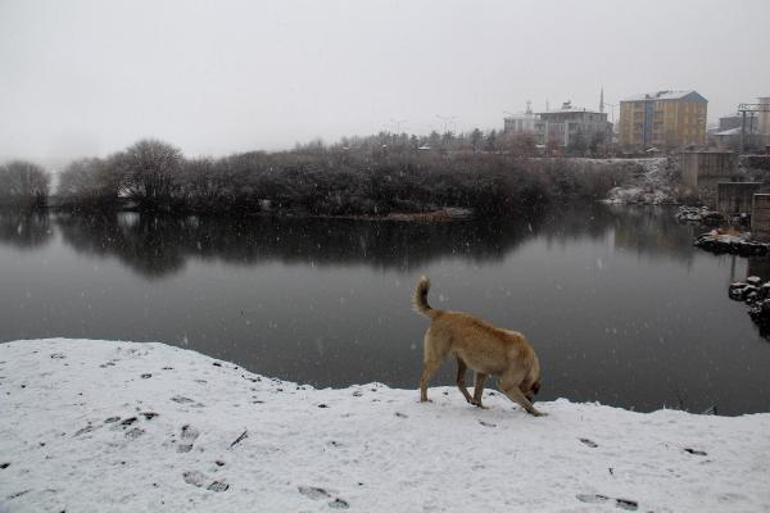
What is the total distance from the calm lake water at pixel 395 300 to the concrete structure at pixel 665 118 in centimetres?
7940

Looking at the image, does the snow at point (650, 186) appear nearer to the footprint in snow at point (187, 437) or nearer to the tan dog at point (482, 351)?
the tan dog at point (482, 351)

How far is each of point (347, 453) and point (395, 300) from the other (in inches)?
674

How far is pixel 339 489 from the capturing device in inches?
225

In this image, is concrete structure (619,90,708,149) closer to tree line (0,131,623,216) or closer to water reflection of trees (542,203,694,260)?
water reflection of trees (542,203,694,260)

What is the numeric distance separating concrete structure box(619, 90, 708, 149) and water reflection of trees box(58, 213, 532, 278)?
78.2 metres

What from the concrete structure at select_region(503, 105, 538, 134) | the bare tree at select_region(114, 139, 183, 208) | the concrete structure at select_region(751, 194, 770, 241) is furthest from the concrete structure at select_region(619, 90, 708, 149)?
the bare tree at select_region(114, 139, 183, 208)

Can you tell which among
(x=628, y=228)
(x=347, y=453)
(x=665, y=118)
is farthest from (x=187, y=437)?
(x=665, y=118)

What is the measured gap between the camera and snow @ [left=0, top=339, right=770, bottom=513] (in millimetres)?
5539

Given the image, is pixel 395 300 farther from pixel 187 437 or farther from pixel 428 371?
pixel 187 437

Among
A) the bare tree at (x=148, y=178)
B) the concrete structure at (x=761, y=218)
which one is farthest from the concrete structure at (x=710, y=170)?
the bare tree at (x=148, y=178)

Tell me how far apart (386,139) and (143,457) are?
4195 inches

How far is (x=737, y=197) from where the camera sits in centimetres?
5444

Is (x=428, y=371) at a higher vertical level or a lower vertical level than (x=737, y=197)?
lower

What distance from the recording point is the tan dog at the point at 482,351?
25.5ft
